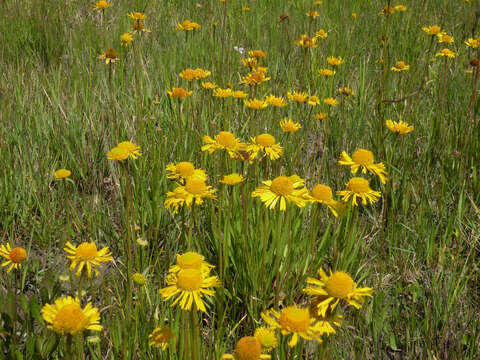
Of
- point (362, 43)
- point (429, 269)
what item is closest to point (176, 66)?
point (362, 43)

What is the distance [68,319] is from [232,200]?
1125 mm

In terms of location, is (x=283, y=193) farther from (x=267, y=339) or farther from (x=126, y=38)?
(x=126, y=38)

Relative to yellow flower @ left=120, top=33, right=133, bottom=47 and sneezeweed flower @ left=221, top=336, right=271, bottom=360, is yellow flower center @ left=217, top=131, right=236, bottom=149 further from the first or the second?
yellow flower @ left=120, top=33, right=133, bottom=47

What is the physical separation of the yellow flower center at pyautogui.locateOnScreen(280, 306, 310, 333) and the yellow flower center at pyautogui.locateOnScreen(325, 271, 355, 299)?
68mm

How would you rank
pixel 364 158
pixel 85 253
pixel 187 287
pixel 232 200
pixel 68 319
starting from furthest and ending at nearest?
pixel 232 200 → pixel 364 158 → pixel 85 253 → pixel 187 287 → pixel 68 319

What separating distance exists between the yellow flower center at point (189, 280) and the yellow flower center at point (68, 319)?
204mm

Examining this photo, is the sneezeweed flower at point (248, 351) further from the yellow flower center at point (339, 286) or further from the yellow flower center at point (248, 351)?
the yellow flower center at point (339, 286)

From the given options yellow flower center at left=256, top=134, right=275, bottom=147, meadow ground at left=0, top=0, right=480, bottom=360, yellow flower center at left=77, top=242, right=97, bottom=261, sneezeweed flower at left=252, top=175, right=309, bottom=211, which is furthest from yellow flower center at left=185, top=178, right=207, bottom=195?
yellow flower center at left=256, top=134, right=275, bottom=147

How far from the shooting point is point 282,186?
49.1 inches

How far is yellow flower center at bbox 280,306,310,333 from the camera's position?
843 millimetres

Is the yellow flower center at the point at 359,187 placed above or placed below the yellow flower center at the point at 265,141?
below

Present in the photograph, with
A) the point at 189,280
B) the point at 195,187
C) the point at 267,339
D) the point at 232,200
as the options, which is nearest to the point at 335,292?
the point at 267,339

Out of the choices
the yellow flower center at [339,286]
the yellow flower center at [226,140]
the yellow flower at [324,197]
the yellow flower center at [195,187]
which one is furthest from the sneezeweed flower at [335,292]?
the yellow flower center at [226,140]

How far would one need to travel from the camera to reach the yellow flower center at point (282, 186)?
1248 mm
